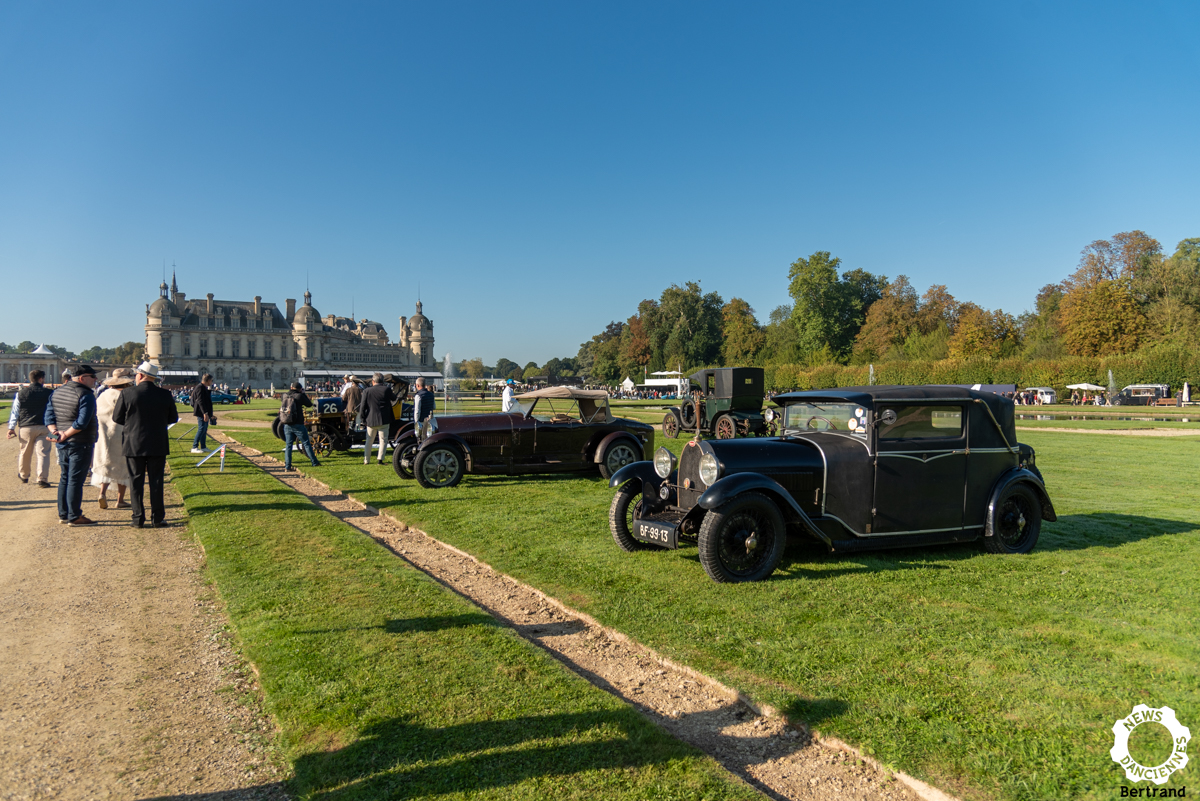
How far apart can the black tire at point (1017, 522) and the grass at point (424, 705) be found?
491 centimetres

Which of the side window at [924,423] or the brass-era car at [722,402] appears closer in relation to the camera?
the side window at [924,423]

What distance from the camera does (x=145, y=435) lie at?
25.8 ft

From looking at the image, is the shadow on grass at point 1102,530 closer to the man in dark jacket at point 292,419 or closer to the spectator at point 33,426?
the man in dark jacket at point 292,419

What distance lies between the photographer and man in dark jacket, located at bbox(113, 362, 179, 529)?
7840 millimetres

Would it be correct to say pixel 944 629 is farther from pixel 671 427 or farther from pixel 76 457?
pixel 671 427

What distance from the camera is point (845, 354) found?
80.9m

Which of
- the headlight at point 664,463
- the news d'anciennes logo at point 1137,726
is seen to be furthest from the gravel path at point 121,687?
the headlight at point 664,463

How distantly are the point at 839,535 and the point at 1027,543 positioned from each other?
2.25 metres

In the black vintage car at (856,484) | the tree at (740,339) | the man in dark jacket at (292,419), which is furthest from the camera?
the tree at (740,339)

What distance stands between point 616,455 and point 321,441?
783cm

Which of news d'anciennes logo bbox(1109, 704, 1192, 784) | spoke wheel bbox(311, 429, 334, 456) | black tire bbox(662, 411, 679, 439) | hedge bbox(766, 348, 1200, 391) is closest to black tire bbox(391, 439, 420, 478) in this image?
spoke wheel bbox(311, 429, 334, 456)

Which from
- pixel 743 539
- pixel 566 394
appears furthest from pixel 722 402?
pixel 743 539

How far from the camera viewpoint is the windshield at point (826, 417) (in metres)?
6.31

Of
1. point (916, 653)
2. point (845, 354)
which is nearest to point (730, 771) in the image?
point (916, 653)
